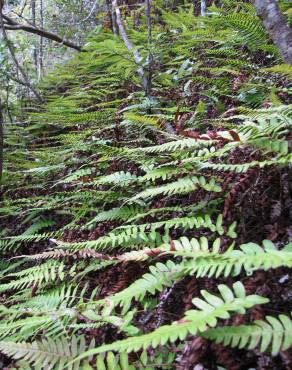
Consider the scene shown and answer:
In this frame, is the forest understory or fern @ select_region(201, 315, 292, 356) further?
the forest understory

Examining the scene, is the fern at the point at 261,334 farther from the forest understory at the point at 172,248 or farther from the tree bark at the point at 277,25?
the tree bark at the point at 277,25

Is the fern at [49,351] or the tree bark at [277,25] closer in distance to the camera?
the fern at [49,351]

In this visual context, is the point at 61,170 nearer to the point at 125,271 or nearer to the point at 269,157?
the point at 125,271

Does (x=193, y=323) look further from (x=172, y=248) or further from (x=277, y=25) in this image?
(x=277, y=25)

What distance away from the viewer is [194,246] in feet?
5.41

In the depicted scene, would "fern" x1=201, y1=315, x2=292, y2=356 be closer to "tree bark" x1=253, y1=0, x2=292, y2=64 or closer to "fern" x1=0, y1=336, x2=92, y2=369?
"fern" x1=0, y1=336, x2=92, y2=369

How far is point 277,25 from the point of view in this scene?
2.83 meters

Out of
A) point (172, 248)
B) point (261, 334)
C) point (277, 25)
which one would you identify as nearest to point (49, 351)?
point (172, 248)

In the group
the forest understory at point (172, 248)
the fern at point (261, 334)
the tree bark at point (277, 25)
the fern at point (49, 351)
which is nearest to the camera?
the fern at point (261, 334)

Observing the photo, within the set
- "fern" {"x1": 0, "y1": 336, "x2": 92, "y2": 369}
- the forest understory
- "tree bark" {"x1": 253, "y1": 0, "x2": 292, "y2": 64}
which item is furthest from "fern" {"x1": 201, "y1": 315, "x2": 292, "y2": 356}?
"tree bark" {"x1": 253, "y1": 0, "x2": 292, "y2": 64}

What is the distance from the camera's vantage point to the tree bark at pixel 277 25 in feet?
9.13

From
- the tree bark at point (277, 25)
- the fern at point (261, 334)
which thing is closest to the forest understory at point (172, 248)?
the fern at point (261, 334)

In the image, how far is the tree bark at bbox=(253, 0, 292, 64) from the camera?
2.78 meters

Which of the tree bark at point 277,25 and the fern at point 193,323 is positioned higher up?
the tree bark at point 277,25
